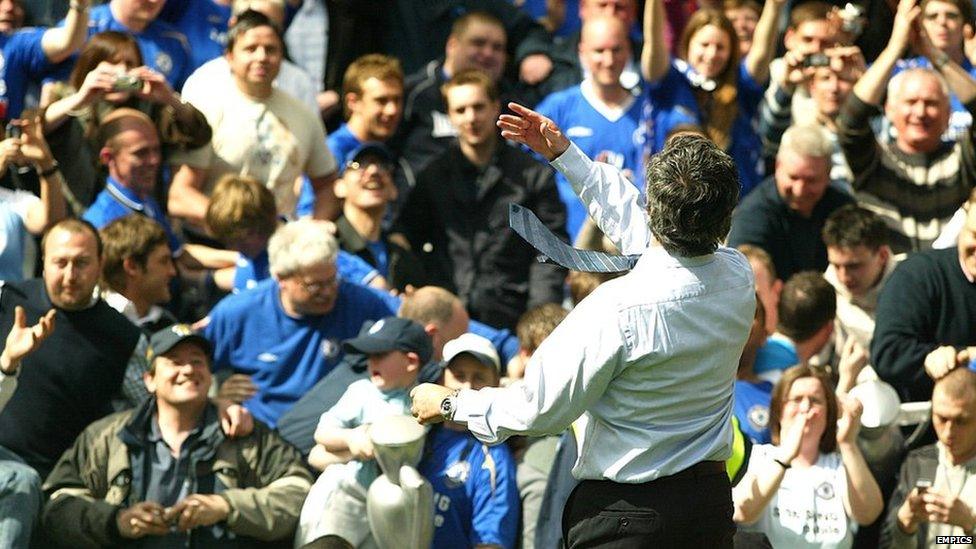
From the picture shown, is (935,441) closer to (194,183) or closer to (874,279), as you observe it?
(874,279)

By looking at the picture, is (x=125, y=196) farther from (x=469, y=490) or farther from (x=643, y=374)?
(x=643, y=374)

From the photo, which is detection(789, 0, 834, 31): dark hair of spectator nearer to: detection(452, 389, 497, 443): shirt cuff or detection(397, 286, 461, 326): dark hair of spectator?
detection(397, 286, 461, 326): dark hair of spectator

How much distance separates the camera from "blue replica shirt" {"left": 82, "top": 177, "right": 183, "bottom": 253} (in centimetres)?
880

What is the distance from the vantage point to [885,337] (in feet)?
25.2

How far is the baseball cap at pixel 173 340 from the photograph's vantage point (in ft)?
24.2

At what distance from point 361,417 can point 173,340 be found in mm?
871

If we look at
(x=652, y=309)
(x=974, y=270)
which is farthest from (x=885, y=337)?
(x=652, y=309)

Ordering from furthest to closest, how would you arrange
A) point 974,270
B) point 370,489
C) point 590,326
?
point 974,270 < point 370,489 < point 590,326

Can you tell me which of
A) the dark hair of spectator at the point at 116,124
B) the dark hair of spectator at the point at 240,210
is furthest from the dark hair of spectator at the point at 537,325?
the dark hair of spectator at the point at 116,124

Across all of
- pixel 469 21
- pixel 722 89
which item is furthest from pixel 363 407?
pixel 469 21

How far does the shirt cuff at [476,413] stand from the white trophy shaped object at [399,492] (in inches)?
63.0

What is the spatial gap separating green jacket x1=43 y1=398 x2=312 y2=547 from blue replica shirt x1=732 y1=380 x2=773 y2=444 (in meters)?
1.83

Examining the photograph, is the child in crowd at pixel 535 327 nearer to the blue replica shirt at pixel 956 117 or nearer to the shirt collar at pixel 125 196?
the shirt collar at pixel 125 196

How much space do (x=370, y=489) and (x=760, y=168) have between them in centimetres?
Answer: 427
